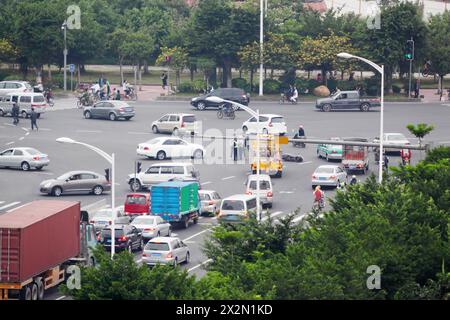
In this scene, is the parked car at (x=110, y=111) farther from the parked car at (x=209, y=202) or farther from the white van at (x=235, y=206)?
the white van at (x=235, y=206)

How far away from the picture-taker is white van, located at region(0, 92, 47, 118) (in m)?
79.7

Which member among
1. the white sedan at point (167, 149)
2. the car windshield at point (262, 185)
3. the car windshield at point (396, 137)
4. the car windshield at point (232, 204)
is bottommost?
the car windshield at point (232, 204)

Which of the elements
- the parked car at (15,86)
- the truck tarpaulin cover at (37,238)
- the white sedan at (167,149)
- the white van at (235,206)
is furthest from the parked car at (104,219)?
the parked car at (15,86)

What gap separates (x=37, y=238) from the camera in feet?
132

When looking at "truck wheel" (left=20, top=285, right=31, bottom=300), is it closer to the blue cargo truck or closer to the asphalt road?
the asphalt road

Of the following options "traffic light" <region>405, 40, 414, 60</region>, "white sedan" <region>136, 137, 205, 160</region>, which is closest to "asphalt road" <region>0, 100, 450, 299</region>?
"white sedan" <region>136, 137, 205, 160</region>

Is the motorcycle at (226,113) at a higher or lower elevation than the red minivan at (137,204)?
higher

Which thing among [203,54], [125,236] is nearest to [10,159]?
[125,236]

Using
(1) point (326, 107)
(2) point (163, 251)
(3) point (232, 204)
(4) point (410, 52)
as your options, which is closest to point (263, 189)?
(3) point (232, 204)

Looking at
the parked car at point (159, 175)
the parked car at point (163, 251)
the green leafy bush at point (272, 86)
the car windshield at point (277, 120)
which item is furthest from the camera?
the green leafy bush at point (272, 86)

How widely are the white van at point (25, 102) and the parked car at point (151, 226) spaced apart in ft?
99.4

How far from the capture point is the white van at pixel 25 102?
261ft
